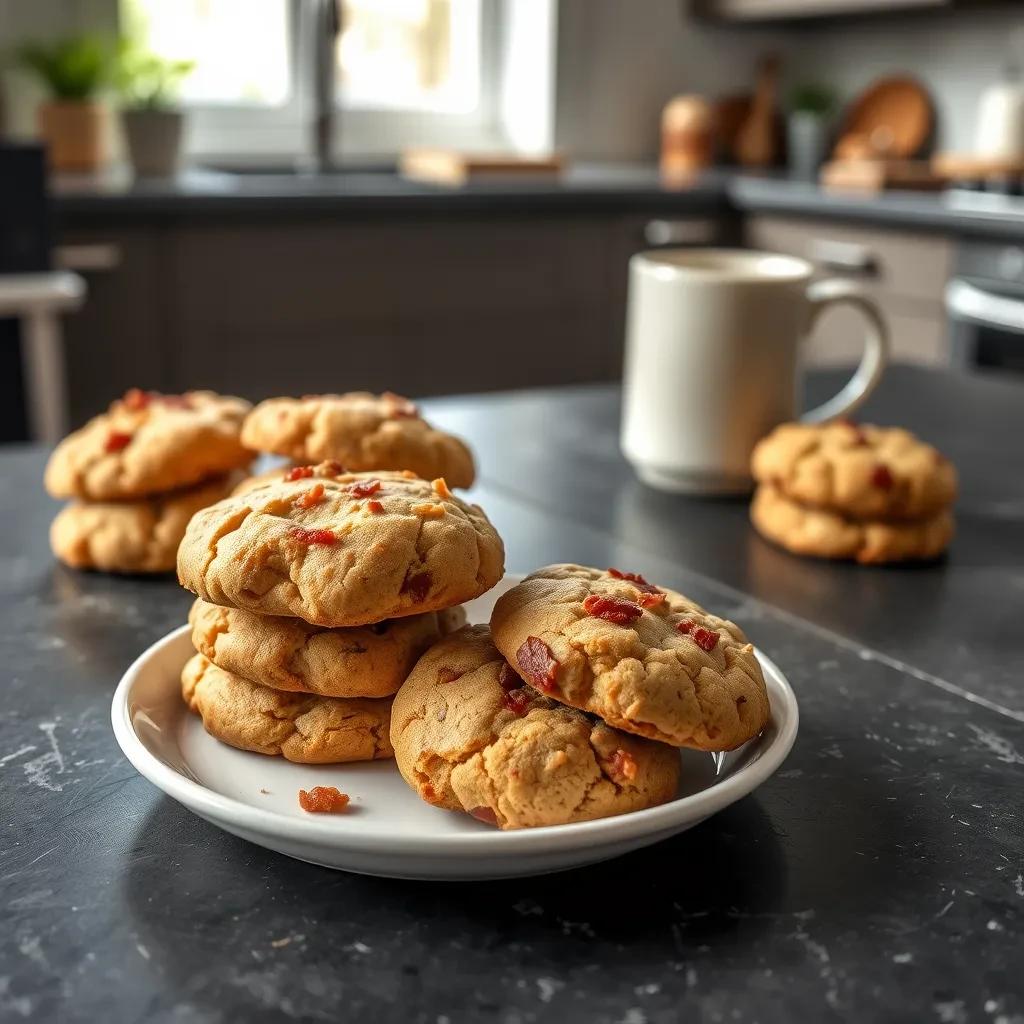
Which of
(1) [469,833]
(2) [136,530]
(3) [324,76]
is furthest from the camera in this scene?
(3) [324,76]

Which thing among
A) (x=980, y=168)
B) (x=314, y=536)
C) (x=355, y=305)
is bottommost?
(x=355, y=305)

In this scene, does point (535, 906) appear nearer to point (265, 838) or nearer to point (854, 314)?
point (265, 838)

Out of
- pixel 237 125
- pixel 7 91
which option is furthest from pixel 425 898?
pixel 237 125

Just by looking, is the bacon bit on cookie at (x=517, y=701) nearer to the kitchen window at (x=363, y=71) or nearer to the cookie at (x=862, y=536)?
the cookie at (x=862, y=536)

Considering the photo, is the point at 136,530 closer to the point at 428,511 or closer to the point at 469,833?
the point at 428,511

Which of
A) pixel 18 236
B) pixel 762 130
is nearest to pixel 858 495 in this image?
A: pixel 18 236

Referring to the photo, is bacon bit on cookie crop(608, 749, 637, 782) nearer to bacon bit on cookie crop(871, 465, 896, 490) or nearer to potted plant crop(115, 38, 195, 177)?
bacon bit on cookie crop(871, 465, 896, 490)

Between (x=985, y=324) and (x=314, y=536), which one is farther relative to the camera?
(x=985, y=324)
